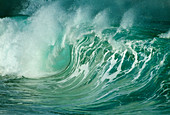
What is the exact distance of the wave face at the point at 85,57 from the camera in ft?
14.6

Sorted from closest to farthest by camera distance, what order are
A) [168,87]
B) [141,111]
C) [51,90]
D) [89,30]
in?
[141,111] → [168,87] → [51,90] → [89,30]

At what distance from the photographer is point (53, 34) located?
6.93m

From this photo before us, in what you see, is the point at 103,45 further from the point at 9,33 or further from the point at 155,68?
the point at 9,33

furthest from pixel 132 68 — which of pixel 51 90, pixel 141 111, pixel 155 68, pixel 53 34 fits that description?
pixel 53 34

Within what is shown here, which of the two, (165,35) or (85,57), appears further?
(165,35)

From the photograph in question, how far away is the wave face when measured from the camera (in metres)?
4.45

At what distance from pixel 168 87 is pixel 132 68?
964mm

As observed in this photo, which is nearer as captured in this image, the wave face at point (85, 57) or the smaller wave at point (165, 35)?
the wave face at point (85, 57)

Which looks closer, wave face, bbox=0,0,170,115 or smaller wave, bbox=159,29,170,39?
wave face, bbox=0,0,170,115

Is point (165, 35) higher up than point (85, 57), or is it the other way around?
point (165, 35)

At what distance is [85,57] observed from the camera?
6.11 metres

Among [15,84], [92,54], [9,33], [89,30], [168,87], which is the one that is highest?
[9,33]

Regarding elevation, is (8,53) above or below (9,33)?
below

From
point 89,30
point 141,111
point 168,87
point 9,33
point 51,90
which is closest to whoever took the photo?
point 141,111
